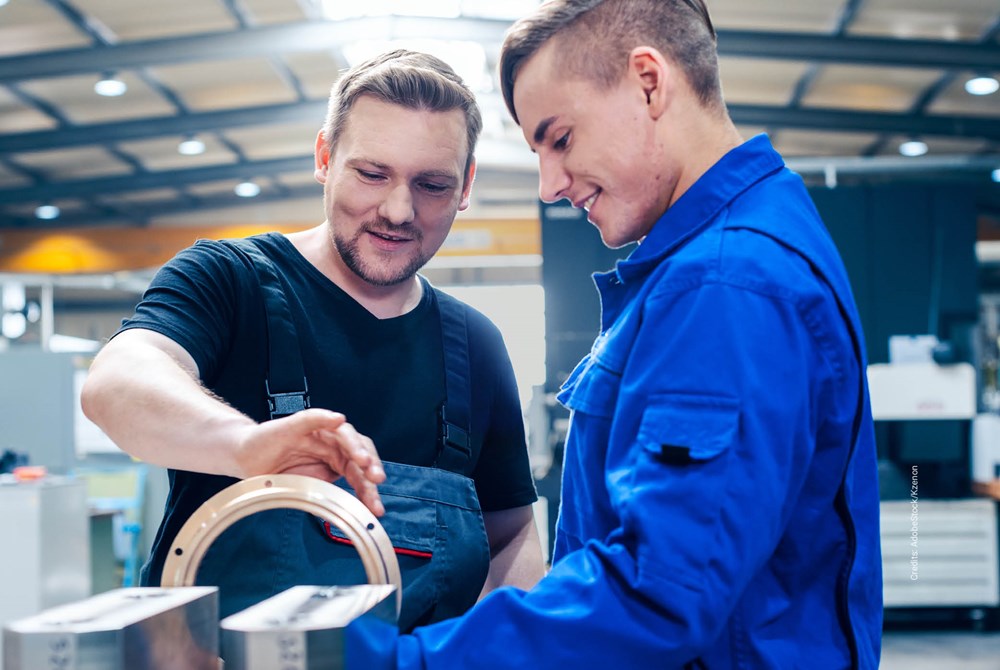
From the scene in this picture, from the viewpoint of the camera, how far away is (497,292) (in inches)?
471

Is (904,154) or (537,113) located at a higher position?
(904,154)

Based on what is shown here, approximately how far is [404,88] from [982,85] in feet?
26.8

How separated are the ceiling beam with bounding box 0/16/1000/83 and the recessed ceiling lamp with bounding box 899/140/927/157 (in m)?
2.66

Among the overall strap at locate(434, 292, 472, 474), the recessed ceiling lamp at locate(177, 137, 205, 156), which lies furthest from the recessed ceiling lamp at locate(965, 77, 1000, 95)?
the overall strap at locate(434, 292, 472, 474)

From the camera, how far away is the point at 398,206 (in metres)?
1.33

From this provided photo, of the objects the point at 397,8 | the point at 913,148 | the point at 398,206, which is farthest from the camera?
the point at 913,148

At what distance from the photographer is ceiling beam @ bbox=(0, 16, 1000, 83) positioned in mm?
7094

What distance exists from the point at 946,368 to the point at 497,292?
6.74 m

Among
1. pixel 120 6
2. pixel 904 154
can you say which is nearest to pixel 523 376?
pixel 904 154

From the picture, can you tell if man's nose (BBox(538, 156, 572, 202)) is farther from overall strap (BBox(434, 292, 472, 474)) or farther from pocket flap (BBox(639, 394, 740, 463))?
overall strap (BBox(434, 292, 472, 474))

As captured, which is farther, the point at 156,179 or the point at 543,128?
the point at 156,179

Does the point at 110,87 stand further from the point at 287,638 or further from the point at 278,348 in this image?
the point at 287,638

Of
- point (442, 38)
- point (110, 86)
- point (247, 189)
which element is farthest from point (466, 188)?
point (247, 189)

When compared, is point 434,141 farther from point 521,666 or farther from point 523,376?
point 523,376
